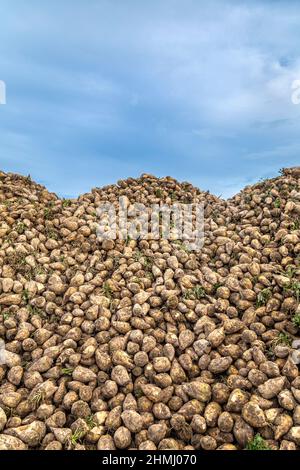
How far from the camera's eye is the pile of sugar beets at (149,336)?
374cm

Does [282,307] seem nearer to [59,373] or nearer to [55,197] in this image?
[59,373]

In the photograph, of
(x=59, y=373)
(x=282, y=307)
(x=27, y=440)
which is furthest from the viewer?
(x=282, y=307)

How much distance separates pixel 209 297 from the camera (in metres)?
5.12

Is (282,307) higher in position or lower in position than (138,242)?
lower

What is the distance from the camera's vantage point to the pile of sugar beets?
3740mm

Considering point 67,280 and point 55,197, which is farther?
point 55,197

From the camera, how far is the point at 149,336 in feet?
14.8

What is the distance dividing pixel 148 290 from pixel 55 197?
4.07m

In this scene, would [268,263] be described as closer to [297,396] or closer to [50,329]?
[297,396]

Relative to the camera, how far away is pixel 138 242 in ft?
20.8
